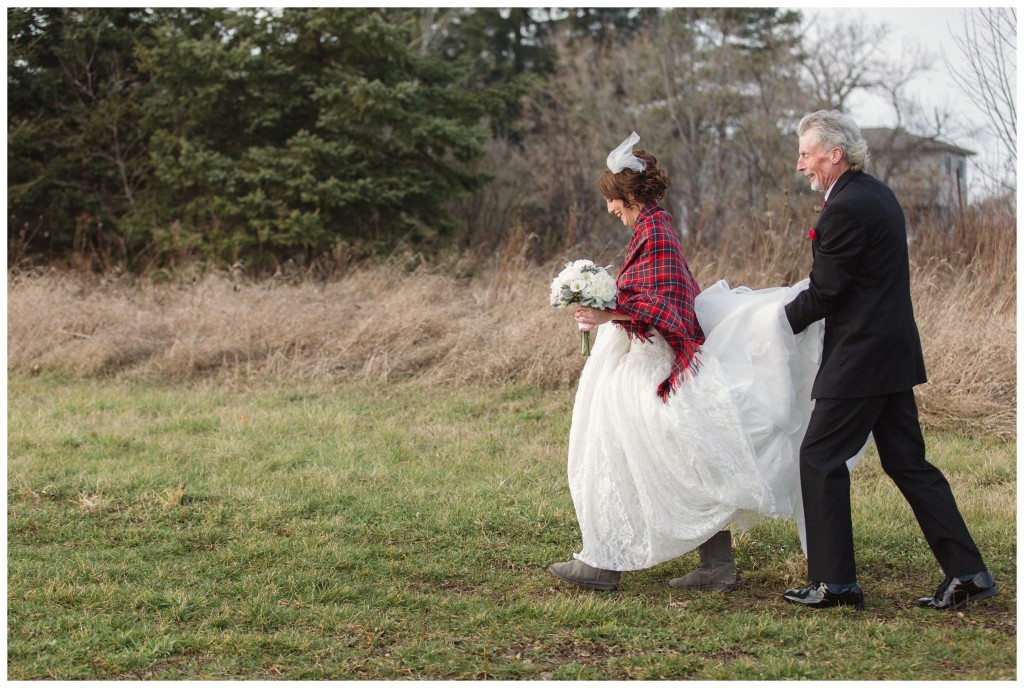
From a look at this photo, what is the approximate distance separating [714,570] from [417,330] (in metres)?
5.91

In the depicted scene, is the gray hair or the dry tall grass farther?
the dry tall grass

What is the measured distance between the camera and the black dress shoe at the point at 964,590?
4.26 metres

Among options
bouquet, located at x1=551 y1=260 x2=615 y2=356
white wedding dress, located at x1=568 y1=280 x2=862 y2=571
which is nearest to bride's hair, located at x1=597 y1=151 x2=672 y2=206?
bouquet, located at x1=551 y1=260 x2=615 y2=356

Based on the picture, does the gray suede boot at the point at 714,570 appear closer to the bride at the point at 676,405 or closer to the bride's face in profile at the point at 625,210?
the bride at the point at 676,405

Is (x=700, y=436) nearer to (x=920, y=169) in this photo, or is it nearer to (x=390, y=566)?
(x=390, y=566)

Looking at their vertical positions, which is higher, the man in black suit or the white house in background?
the white house in background

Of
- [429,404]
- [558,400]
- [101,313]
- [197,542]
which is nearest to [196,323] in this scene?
[101,313]

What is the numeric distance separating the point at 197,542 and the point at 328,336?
4.96 m

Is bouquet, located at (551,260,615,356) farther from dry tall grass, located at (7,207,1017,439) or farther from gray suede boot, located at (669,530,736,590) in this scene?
dry tall grass, located at (7,207,1017,439)

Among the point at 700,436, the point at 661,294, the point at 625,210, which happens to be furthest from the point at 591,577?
the point at 625,210

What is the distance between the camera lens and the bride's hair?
4.44m

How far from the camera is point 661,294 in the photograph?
438 centimetres

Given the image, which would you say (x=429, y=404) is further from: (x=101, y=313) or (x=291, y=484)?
(x=101, y=313)

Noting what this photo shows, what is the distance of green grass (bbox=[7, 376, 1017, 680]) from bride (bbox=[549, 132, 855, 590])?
36cm
